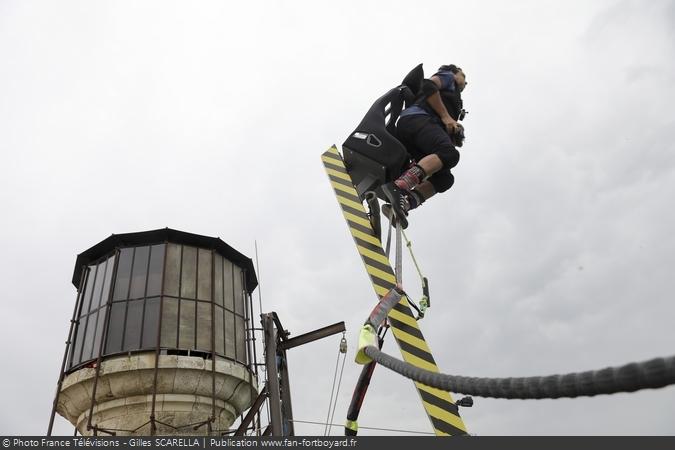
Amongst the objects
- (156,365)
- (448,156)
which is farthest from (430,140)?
(156,365)

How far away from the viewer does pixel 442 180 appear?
14.4 feet

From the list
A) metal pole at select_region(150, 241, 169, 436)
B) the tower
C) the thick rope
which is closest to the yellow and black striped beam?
the thick rope

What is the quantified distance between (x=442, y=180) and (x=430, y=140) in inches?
15.2

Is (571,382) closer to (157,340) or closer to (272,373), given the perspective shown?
(272,373)

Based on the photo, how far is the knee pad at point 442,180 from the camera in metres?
4.38

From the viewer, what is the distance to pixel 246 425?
12.9 metres

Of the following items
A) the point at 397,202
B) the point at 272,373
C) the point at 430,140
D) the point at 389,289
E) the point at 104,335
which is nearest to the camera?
the point at 389,289

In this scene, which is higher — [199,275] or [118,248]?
[118,248]

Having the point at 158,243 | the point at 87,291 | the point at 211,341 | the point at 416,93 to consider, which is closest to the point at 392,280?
the point at 416,93

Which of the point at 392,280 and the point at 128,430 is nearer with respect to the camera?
the point at 392,280

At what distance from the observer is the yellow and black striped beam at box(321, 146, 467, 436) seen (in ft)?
9.12
